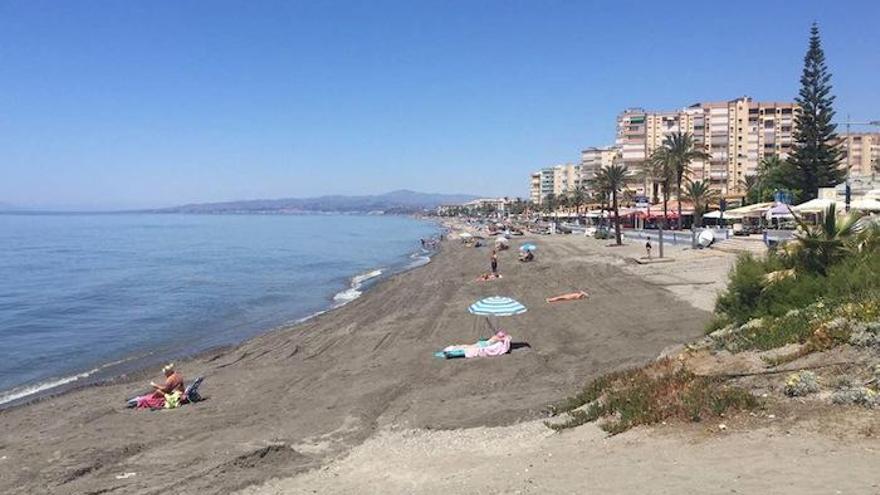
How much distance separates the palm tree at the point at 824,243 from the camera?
12352 mm

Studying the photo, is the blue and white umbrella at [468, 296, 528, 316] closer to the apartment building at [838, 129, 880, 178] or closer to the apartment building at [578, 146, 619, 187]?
the apartment building at [838, 129, 880, 178]

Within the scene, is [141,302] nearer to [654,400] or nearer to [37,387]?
[37,387]

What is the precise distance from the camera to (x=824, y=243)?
12430 mm

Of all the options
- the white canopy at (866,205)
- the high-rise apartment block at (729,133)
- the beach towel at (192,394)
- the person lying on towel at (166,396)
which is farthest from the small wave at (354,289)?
the high-rise apartment block at (729,133)

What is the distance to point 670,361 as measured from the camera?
1107 centimetres

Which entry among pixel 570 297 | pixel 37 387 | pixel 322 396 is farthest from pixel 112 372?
pixel 570 297

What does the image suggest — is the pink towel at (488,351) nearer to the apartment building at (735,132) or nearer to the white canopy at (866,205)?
the white canopy at (866,205)

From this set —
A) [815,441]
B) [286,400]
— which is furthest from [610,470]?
[286,400]

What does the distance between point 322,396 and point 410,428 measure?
385 cm

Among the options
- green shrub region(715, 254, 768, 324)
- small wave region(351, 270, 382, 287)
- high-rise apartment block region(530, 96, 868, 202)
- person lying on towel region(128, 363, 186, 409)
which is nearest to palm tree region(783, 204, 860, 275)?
green shrub region(715, 254, 768, 324)

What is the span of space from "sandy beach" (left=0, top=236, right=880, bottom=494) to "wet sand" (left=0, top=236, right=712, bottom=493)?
5cm

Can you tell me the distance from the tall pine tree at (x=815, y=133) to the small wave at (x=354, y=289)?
34.3 metres

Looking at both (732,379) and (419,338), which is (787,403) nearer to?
(732,379)

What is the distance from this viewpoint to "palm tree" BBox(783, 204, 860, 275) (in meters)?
12.4
